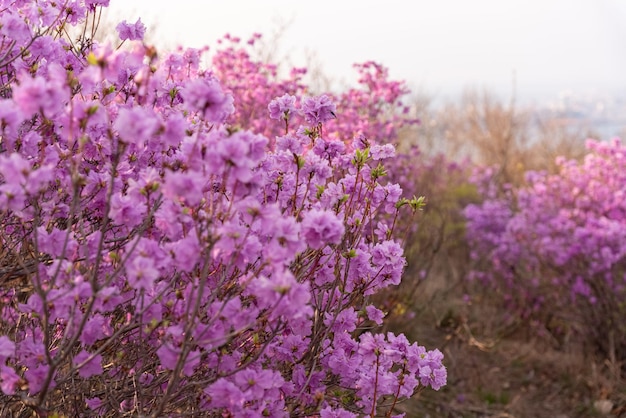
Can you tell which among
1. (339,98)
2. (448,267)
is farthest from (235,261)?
(448,267)

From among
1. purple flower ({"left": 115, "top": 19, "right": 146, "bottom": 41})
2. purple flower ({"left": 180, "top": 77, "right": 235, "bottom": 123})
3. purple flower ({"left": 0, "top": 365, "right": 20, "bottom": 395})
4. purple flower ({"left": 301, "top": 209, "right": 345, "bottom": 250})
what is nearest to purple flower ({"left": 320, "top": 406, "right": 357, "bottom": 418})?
purple flower ({"left": 301, "top": 209, "right": 345, "bottom": 250})

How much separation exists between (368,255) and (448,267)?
8284 mm

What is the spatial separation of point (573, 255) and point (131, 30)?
605cm

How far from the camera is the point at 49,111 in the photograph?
5.48ft

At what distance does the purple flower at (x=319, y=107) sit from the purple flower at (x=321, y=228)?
89 cm

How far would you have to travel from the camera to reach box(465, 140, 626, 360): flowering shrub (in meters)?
6.90

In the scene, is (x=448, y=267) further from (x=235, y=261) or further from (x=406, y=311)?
(x=235, y=261)

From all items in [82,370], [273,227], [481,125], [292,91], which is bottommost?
[82,370]

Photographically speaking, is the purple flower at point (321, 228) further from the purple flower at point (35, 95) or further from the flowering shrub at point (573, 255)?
the flowering shrub at point (573, 255)

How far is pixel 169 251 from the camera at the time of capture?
1868 mm

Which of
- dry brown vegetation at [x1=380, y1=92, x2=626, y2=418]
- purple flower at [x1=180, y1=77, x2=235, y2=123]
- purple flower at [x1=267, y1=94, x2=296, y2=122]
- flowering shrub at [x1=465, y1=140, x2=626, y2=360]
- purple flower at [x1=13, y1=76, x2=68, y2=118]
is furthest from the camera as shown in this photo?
flowering shrub at [x1=465, y1=140, x2=626, y2=360]

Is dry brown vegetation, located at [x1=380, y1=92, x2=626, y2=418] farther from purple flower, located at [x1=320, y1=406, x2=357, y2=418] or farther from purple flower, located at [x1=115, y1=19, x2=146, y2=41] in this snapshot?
purple flower, located at [x1=115, y1=19, x2=146, y2=41]

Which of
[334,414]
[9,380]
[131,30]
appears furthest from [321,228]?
[131,30]

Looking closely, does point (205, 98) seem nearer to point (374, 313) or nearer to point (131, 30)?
point (131, 30)
